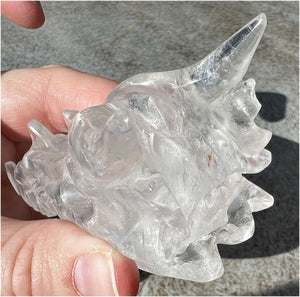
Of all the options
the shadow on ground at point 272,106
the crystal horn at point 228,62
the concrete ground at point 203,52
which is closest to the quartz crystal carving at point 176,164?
the crystal horn at point 228,62

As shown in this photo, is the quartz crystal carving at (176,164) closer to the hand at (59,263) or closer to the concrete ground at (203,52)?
the hand at (59,263)

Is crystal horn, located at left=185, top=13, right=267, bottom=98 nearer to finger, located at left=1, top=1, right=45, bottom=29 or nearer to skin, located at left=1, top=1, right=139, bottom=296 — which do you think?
skin, located at left=1, top=1, right=139, bottom=296

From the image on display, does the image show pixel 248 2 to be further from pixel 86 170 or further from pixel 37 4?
pixel 86 170

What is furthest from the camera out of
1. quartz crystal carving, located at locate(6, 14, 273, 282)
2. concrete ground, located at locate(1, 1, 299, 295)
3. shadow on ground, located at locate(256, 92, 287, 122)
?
shadow on ground, located at locate(256, 92, 287, 122)

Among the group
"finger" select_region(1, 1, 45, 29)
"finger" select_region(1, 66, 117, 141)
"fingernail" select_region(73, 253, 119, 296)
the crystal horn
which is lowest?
"fingernail" select_region(73, 253, 119, 296)

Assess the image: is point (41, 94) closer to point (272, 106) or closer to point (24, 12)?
point (24, 12)

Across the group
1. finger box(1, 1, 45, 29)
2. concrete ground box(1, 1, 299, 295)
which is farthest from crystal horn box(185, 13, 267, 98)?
finger box(1, 1, 45, 29)

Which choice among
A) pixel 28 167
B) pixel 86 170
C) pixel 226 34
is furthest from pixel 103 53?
pixel 86 170

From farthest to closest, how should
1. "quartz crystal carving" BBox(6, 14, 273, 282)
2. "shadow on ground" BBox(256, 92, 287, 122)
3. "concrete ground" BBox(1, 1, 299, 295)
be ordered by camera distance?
"shadow on ground" BBox(256, 92, 287, 122) < "concrete ground" BBox(1, 1, 299, 295) < "quartz crystal carving" BBox(6, 14, 273, 282)
